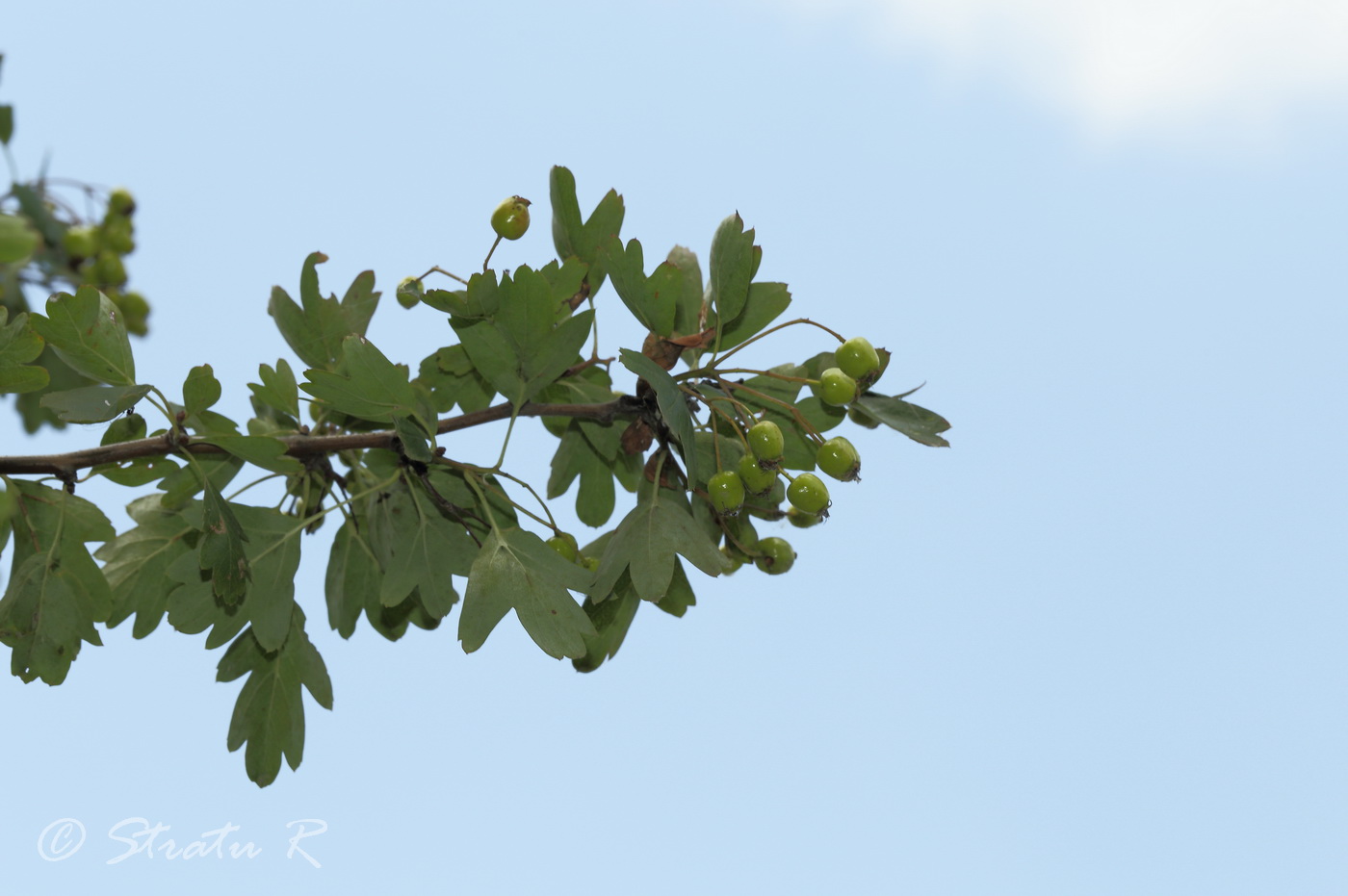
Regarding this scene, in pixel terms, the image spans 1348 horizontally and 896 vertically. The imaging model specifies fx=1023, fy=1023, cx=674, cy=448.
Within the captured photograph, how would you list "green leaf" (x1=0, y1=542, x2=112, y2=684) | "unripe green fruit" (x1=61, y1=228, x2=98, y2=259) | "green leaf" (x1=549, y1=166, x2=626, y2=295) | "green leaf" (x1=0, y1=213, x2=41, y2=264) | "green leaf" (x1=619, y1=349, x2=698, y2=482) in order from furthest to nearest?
"unripe green fruit" (x1=61, y1=228, x2=98, y2=259), "green leaf" (x1=549, y1=166, x2=626, y2=295), "green leaf" (x1=0, y1=542, x2=112, y2=684), "green leaf" (x1=619, y1=349, x2=698, y2=482), "green leaf" (x1=0, y1=213, x2=41, y2=264)

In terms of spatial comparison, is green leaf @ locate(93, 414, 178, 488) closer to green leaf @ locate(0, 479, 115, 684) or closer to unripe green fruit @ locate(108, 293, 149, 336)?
green leaf @ locate(0, 479, 115, 684)

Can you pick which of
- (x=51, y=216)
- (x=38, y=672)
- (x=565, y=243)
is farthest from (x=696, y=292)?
Answer: (x=51, y=216)

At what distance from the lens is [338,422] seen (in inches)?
68.9

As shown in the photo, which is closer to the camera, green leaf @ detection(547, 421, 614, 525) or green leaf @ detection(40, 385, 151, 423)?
green leaf @ detection(40, 385, 151, 423)

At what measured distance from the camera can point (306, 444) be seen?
1556mm

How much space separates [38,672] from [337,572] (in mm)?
441

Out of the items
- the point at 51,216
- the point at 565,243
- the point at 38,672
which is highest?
the point at 51,216

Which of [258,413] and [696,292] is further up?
[696,292]

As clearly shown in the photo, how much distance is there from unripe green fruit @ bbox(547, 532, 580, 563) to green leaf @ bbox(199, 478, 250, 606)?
17.6 inches

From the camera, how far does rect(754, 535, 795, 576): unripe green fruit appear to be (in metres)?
1.70

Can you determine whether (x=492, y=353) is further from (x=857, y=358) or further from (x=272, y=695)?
(x=272, y=695)

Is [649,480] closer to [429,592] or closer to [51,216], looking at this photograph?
[429,592]

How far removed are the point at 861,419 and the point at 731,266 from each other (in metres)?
0.35

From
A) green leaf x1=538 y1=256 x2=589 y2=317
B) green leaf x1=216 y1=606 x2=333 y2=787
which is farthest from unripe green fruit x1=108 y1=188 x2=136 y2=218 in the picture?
green leaf x1=538 y1=256 x2=589 y2=317
